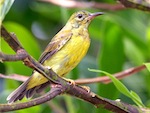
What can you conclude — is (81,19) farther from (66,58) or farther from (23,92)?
(23,92)

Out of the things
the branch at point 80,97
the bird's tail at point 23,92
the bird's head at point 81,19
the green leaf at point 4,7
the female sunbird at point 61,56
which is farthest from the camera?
the bird's head at point 81,19

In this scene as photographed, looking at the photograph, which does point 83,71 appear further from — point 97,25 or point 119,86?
point 119,86

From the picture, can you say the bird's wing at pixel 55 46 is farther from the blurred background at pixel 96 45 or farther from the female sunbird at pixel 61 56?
the blurred background at pixel 96 45

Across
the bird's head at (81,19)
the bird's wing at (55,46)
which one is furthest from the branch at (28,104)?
the bird's head at (81,19)

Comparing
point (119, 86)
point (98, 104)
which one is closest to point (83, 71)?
point (119, 86)

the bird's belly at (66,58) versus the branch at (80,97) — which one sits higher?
the branch at (80,97)

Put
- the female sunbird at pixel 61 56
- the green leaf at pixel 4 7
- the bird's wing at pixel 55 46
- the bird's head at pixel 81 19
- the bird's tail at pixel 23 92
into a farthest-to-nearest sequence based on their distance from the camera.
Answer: the bird's head at pixel 81 19 < the bird's wing at pixel 55 46 < the female sunbird at pixel 61 56 < the bird's tail at pixel 23 92 < the green leaf at pixel 4 7

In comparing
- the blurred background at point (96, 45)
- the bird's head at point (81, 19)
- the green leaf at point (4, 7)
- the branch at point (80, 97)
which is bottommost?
the blurred background at point (96, 45)

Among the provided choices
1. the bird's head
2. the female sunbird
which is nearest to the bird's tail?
the female sunbird
